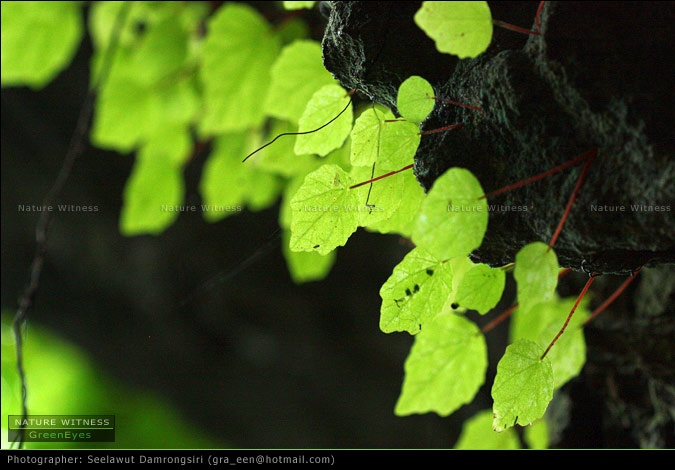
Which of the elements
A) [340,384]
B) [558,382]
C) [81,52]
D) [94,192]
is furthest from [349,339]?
[81,52]

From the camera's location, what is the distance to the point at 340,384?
146cm

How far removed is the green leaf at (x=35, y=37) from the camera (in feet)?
2.10

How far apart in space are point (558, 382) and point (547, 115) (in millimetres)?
256

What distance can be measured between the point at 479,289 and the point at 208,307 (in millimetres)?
1363

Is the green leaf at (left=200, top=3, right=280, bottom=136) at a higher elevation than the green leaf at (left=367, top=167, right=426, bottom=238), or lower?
lower

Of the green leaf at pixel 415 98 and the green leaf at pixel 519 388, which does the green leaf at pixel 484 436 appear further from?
the green leaf at pixel 415 98

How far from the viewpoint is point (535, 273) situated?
10.0 inches

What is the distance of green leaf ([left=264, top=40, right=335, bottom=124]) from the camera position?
1.55 ft

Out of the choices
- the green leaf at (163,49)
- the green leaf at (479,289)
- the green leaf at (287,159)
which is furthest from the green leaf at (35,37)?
the green leaf at (479,289)

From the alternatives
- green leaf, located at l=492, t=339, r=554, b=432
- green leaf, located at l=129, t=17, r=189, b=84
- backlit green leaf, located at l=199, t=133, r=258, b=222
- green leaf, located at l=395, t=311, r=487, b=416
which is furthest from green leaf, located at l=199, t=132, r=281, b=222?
green leaf, located at l=492, t=339, r=554, b=432

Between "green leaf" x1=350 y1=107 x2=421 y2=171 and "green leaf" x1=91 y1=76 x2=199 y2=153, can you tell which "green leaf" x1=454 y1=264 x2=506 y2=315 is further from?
"green leaf" x1=91 y1=76 x2=199 y2=153

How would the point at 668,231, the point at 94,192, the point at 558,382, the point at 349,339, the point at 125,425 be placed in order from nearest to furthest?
1. the point at 668,231
2. the point at 558,382
3. the point at 349,339
4. the point at 94,192
5. the point at 125,425

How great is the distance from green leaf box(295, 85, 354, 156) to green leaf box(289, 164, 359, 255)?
37 millimetres
